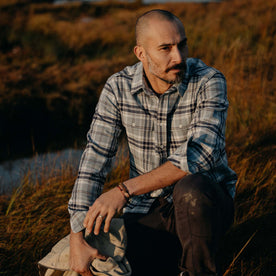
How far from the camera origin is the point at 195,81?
1.81m

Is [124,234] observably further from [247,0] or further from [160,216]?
[247,0]

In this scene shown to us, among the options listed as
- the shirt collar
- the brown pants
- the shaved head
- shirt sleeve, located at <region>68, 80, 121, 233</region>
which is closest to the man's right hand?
shirt sleeve, located at <region>68, 80, 121, 233</region>

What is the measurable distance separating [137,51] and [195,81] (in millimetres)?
378

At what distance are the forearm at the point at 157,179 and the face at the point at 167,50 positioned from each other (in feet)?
1.56

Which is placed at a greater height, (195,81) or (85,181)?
(195,81)

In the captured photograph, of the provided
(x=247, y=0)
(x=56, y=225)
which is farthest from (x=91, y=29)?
(x=56, y=225)

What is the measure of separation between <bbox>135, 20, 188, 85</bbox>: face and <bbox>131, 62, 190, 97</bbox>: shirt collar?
0.04 metres

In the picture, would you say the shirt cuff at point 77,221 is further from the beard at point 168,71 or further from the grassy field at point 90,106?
the beard at point 168,71

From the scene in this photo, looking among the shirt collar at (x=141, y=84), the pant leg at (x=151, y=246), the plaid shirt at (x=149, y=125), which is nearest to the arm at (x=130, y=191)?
the plaid shirt at (x=149, y=125)

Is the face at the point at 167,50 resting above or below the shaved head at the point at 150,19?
below

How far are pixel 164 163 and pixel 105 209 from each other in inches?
13.8

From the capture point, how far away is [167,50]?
177cm

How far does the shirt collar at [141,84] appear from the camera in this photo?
5.85 feet

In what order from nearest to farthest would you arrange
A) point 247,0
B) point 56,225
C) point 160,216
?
1. point 160,216
2. point 56,225
3. point 247,0
